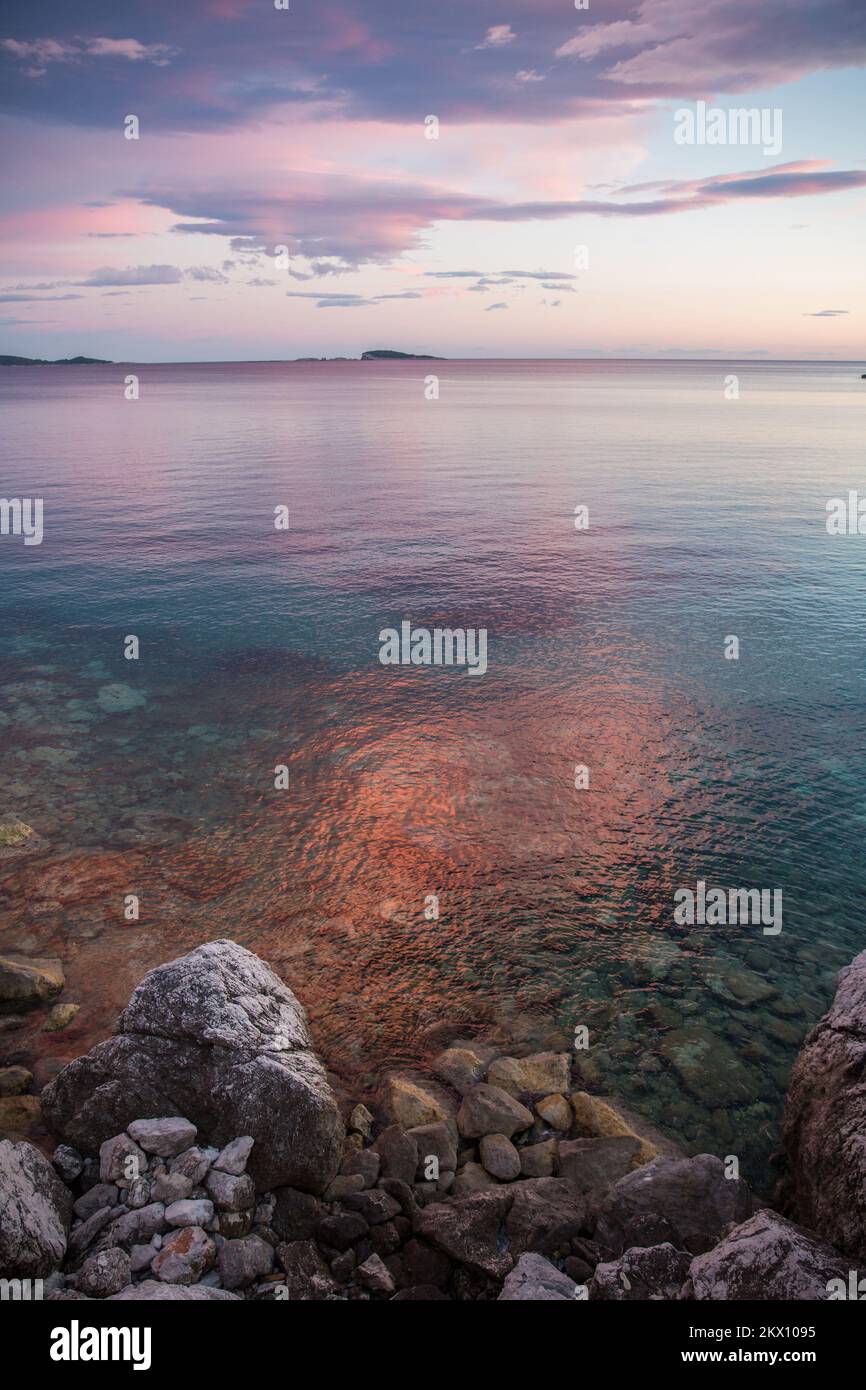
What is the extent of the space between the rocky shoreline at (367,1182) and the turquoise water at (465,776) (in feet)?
5.11

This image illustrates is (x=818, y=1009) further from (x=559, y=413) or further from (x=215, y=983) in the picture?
(x=559, y=413)

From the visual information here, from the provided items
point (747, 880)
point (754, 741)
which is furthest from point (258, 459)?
point (747, 880)

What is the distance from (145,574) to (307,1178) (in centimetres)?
3672

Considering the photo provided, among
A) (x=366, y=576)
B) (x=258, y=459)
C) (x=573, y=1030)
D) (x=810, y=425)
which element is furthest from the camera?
(x=810, y=425)

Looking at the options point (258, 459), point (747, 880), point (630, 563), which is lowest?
point (747, 880)

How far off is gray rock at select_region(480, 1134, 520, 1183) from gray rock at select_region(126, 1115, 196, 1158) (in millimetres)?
4121

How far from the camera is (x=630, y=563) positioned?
44.9 meters

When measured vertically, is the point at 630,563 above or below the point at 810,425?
below

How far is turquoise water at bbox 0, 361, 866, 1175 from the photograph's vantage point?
49.0ft

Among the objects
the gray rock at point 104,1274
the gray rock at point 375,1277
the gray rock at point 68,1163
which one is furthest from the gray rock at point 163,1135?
the gray rock at point 375,1277

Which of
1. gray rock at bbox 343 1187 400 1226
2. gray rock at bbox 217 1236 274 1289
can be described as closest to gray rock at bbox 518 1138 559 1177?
gray rock at bbox 343 1187 400 1226

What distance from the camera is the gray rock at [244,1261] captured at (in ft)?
29.9

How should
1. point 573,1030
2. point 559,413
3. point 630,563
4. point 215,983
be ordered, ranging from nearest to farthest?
point 215,983 < point 573,1030 < point 630,563 < point 559,413

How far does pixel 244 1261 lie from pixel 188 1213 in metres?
0.87
